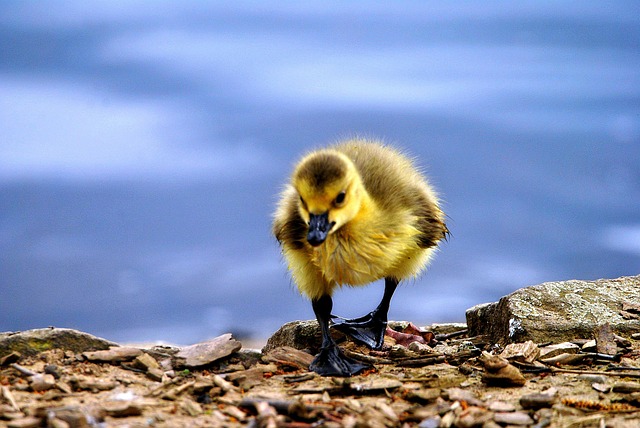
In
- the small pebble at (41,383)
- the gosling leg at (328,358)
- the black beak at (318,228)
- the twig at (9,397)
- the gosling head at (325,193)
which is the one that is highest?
the gosling head at (325,193)

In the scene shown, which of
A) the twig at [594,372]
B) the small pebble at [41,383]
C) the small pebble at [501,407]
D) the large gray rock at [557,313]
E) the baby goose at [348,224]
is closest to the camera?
the small pebble at [501,407]

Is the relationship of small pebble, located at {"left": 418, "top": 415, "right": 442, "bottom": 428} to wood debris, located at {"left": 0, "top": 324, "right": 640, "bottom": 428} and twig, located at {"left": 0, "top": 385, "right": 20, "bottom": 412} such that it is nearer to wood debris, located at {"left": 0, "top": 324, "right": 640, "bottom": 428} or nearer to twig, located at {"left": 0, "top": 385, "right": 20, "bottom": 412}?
wood debris, located at {"left": 0, "top": 324, "right": 640, "bottom": 428}

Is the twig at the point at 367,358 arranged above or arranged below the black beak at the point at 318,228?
below

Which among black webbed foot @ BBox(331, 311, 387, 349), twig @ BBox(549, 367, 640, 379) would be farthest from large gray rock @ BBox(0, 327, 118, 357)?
twig @ BBox(549, 367, 640, 379)

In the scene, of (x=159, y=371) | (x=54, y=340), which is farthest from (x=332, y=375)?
(x=54, y=340)

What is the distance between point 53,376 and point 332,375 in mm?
1666

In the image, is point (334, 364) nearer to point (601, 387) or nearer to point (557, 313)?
point (601, 387)

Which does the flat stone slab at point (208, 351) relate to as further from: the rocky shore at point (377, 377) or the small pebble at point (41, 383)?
the small pebble at point (41, 383)

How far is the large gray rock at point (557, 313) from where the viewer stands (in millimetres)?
5871

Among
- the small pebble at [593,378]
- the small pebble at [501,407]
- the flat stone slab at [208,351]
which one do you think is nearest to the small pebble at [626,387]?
the small pebble at [593,378]

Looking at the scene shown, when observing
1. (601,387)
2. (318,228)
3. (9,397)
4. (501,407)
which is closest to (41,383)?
(9,397)

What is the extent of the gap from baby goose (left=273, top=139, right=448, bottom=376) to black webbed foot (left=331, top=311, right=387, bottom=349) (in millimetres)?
137

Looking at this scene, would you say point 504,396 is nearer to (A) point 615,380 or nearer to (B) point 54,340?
(A) point 615,380

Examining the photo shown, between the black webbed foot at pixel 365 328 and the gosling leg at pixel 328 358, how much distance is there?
→ 553 millimetres
